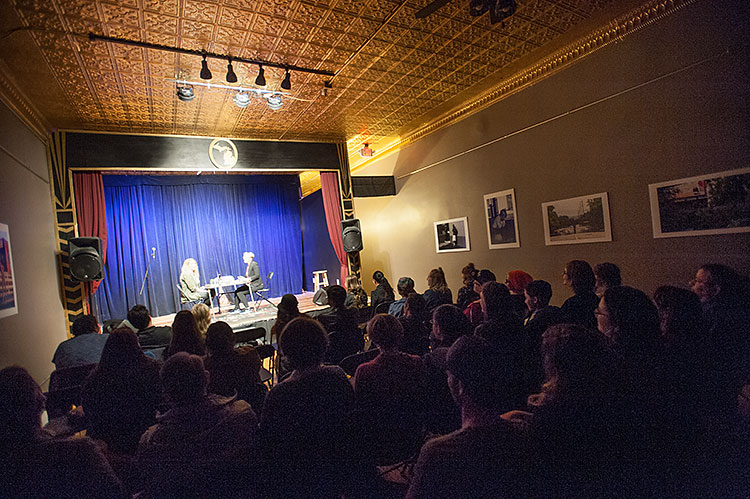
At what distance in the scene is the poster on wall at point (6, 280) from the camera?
356cm

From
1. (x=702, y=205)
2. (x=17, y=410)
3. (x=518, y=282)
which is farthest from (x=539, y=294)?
(x=17, y=410)

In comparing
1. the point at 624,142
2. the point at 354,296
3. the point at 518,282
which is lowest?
the point at 354,296

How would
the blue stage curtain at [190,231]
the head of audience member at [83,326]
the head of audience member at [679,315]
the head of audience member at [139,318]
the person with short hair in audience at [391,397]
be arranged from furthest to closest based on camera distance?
1. the blue stage curtain at [190,231]
2. the head of audience member at [139,318]
3. the head of audience member at [83,326]
4. the person with short hair in audience at [391,397]
5. the head of audience member at [679,315]

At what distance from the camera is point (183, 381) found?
147 centimetres

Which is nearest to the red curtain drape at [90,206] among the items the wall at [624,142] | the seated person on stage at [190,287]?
the seated person on stage at [190,287]

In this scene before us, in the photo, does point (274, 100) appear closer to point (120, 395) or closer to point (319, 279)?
point (120, 395)

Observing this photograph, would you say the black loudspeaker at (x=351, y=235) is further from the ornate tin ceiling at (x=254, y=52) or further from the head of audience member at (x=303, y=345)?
the head of audience member at (x=303, y=345)

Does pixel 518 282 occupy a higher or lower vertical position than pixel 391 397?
higher

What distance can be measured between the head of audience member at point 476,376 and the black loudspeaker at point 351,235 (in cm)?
646

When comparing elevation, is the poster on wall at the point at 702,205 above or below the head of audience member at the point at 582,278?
above

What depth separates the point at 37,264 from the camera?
15.6 ft

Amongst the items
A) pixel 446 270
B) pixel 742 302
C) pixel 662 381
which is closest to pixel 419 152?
pixel 446 270

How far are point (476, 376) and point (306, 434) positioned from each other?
78 centimetres

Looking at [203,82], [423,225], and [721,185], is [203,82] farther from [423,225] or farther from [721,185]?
[721,185]
